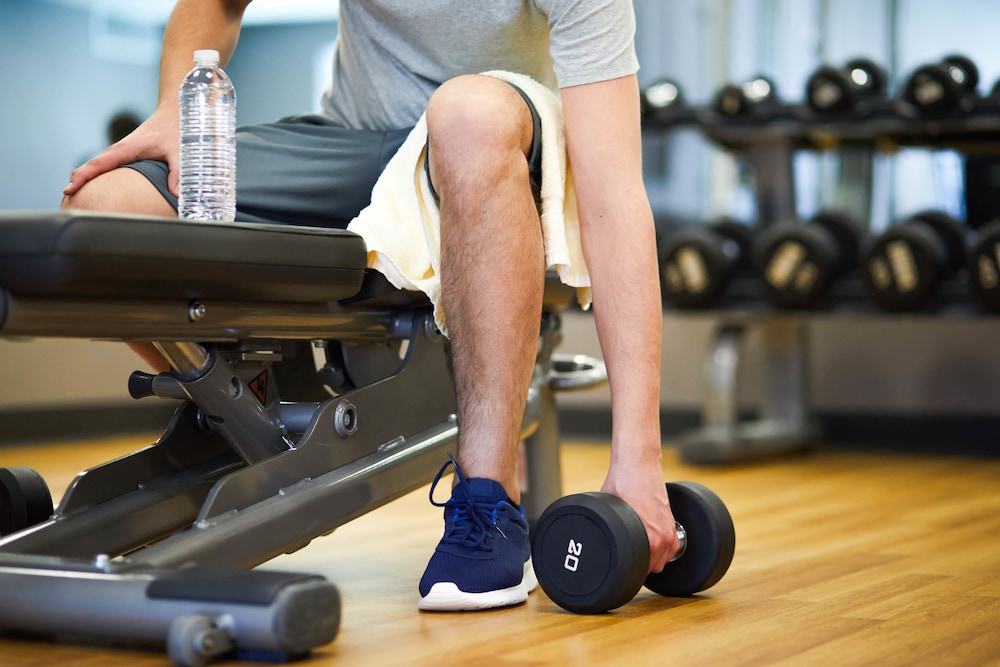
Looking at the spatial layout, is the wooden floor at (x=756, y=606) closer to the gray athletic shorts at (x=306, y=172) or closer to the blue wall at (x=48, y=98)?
the gray athletic shorts at (x=306, y=172)

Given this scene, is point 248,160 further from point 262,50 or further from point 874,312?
point 262,50

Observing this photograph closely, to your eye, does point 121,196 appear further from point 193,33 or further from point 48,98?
point 48,98

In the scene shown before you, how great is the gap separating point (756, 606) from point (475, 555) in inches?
Answer: 12.8

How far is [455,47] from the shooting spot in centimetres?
155

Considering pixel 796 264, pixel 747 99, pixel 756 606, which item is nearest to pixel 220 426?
pixel 756 606

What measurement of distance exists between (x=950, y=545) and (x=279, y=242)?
1147mm

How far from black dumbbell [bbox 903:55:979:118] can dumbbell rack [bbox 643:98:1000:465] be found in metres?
0.03

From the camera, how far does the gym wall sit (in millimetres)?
3717

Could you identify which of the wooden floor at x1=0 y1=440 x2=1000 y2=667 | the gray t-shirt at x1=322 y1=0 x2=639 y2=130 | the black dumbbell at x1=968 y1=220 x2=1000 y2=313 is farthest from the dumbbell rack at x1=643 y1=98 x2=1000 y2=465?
the gray t-shirt at x1=322 y1=0 x2=639 y2=130

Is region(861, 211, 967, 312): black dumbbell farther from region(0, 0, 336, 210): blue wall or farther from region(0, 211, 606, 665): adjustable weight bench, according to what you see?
region(0, 0, 336, 210): blue wall

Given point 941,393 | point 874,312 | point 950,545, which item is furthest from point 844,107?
point 950,545

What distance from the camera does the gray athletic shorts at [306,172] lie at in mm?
1486

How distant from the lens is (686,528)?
1.37 meters

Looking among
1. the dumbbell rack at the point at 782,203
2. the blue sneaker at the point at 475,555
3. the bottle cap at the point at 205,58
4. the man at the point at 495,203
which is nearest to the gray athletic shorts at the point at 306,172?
the man at the point at 495,203
